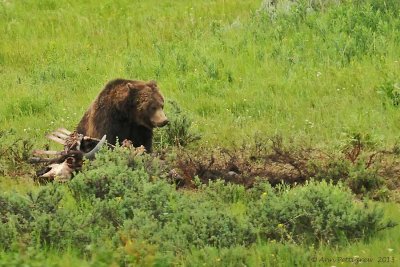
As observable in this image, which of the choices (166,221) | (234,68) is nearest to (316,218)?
(166,221)

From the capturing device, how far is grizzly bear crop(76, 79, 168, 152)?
11008 mm

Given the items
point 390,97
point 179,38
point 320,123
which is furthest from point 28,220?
point 179,38

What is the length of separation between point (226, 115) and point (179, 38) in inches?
182

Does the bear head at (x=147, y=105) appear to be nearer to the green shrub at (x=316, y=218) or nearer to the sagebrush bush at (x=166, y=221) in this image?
the sagebrush bush at (x=166, y=221)

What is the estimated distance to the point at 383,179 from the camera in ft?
31.3

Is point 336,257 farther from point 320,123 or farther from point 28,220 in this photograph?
point 320,123

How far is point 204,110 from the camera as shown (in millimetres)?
13305

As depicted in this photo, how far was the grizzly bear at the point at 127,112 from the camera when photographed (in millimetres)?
11008

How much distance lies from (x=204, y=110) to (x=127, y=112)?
2.37 meters

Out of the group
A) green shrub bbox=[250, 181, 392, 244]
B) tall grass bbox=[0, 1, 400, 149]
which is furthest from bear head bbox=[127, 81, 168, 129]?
green shrub bbox=[250, 181, 392, 244]

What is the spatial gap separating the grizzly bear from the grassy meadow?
0.81 m

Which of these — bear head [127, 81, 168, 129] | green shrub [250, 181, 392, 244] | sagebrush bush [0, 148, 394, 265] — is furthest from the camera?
bear head [127, 81, 168, 129]

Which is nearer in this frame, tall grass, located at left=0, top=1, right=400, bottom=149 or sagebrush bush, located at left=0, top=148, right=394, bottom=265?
sagebrush bush, located at left=0, top=148, right=394, bottom=265

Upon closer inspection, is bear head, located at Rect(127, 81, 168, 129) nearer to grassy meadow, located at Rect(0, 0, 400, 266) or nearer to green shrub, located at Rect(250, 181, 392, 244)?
grassy meadow, located at Rect(0, 0, 400, 266)
